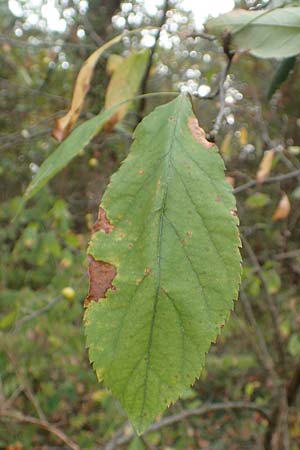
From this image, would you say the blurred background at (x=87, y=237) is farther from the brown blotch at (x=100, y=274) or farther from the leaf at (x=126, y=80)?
the brown blotch at (x=100, y=274)

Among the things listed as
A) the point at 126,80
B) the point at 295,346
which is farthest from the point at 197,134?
the point at 295,346

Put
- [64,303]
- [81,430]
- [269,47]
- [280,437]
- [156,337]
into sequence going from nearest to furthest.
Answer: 1. [156,337]
2. [269,47]
3. [280,437]
4. [64,303]
5. [81,430]

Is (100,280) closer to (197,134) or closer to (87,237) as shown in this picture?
(197,134)

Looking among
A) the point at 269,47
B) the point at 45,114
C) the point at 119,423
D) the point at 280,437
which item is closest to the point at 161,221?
the point at 269,47

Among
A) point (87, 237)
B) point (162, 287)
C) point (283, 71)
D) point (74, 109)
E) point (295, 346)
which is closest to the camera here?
point (162, 287)

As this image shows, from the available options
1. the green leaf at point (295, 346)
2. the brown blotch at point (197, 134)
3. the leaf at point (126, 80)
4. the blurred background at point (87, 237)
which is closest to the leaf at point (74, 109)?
the leaf at point (126, 80)

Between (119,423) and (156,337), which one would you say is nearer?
(156,337)

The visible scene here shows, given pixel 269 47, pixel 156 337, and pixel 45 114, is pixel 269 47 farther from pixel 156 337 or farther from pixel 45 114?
pixel 45 114
